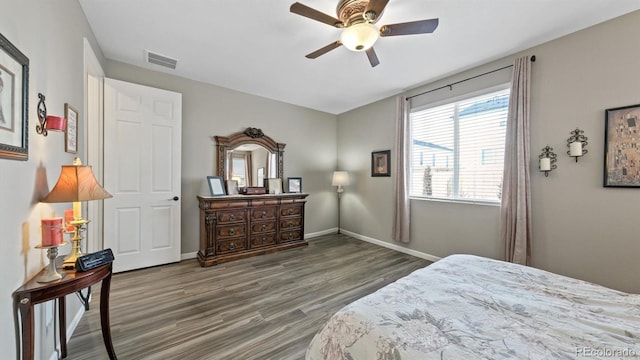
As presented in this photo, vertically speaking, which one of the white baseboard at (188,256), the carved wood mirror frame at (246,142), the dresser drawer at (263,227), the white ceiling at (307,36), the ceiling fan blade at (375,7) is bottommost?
the white baseboard at (188,256)

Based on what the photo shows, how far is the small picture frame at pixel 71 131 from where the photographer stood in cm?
176

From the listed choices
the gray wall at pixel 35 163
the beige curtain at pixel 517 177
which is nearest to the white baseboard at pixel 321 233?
the beige curtain at pixel 517 177

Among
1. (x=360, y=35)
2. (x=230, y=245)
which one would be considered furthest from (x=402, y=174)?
(x=230, y=245)

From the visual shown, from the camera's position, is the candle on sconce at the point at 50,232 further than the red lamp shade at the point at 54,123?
No

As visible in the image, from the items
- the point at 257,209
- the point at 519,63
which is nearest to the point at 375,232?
the point at 257,209

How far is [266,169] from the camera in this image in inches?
166

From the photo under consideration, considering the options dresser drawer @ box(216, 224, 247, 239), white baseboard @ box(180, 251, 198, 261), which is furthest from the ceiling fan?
→ white baseboard @ box(180, 251, 198, 261)

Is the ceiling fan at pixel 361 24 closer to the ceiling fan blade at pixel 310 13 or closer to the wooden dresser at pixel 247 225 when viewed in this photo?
the ceiling fan blade at pixel 310 13

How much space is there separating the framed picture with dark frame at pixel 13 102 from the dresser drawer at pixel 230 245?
7.82ft

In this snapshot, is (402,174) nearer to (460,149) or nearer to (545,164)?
(460,149)

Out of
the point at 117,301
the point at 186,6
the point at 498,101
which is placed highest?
the point at 186,6

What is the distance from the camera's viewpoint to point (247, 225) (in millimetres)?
3605

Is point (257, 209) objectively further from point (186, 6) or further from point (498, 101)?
point (498, 101)

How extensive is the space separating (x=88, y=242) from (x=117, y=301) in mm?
662
